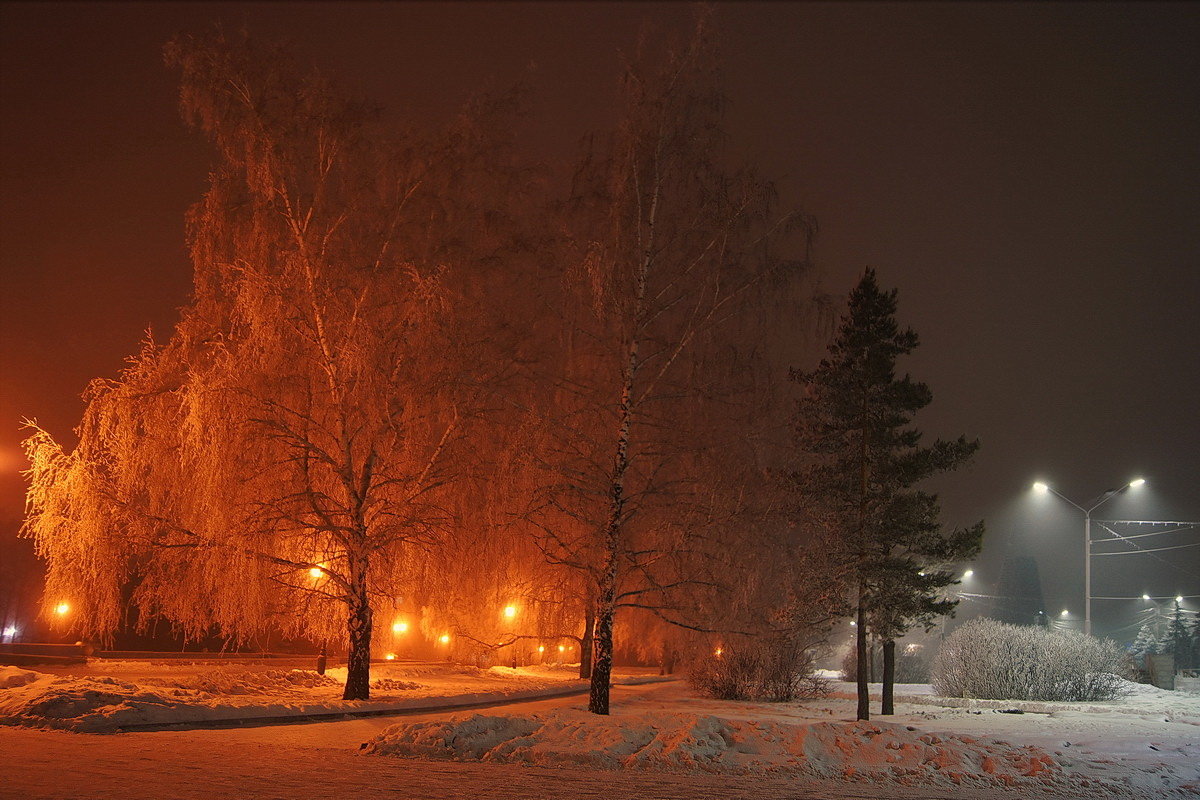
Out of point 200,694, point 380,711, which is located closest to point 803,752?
point 380,711

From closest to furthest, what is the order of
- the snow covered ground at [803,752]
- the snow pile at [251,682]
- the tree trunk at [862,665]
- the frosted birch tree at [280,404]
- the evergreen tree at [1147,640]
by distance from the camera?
the snow covered ground at [803,752] → the frosted birch tree at [280,404] → the snow pile at [251,682] → the tree trunk at [862,665] → the evergreen tree at [1147,640]

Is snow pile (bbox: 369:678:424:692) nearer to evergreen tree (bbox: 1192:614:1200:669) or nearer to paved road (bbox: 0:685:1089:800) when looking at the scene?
paved road (bbox: 0:685:1089:800)

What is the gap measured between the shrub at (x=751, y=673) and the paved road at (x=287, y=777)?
17375mm

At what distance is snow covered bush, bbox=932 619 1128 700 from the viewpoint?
31.0m

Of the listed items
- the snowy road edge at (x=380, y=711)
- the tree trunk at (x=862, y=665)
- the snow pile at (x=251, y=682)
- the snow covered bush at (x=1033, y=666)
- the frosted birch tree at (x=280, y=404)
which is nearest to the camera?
the snowy road edge at (x=380, y=711)

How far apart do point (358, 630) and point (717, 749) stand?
9104 millimetres

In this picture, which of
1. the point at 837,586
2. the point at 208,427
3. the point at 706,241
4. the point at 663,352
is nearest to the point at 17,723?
the point at 208,427

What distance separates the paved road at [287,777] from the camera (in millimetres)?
9312

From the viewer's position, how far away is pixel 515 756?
12.7 m

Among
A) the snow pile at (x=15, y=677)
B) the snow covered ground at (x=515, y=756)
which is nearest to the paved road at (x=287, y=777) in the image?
the snow covered ground at (x=515, y=756)

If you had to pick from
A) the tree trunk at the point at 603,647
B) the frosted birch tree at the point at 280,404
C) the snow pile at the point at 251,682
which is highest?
the frosted birch tree at the point at 280,404

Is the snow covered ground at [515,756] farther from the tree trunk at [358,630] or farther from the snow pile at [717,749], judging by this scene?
the tree trunk at [358,630]

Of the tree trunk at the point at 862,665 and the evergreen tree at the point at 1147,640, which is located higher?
the tree trunk at the point at 862,665

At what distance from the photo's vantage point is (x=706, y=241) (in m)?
18.7
